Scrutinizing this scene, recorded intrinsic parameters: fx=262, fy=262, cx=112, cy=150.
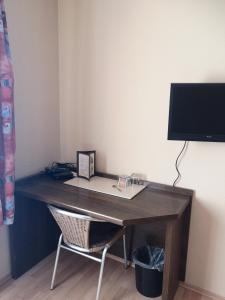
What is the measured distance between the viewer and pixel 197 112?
5.13 feet

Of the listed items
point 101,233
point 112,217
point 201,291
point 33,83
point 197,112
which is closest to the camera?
point 112,217

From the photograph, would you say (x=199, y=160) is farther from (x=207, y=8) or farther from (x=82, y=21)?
(x=82, y=21)

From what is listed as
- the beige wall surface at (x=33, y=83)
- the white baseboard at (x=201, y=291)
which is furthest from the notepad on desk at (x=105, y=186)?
the white baseboard at (x=201, y=291)

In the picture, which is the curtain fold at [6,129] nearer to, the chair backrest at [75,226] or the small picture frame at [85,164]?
the chair backrest at [75,226]

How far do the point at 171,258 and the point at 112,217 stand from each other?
487mm

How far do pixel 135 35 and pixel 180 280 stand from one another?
5.88 feet

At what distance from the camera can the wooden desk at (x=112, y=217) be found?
1.52 metres

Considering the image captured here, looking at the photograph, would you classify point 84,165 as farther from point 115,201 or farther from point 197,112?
point 197,112

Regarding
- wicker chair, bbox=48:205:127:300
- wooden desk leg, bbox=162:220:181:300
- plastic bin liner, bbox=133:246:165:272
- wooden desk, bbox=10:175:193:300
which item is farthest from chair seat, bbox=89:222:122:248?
wooden desk leg, bbox=162:220:181:300

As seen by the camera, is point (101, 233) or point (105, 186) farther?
point (105, 186)

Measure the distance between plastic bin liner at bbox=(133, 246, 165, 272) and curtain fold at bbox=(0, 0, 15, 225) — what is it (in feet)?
3.01

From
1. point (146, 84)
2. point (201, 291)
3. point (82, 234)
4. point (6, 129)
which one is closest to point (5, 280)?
point (82, 234)

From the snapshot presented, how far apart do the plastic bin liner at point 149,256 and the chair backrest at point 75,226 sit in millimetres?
447

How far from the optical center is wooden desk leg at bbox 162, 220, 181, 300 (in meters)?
1.55
